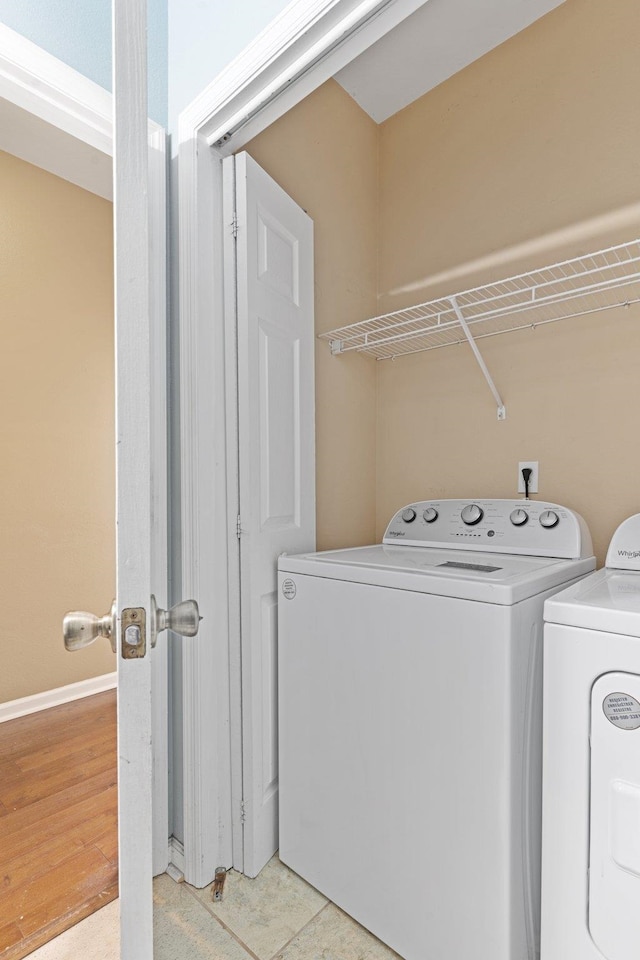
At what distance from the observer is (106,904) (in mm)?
1338

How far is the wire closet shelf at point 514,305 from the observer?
59.4 inches

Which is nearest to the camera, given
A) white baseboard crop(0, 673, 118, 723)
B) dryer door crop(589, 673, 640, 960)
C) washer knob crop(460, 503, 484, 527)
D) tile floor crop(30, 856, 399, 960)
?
dryer door crop(589, 673, 640, 960)

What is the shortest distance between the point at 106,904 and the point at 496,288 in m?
2.22

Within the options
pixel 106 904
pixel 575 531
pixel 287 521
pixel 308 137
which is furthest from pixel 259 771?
pixel 308 137

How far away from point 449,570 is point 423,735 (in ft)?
1.23

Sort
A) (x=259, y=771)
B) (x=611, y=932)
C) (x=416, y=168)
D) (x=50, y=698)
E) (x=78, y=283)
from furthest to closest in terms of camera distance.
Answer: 1. (x=78, y=283)
2. (x=50, y=698)
3. (x=416, y=168)
4. (x=259, y=771)
5. (x=611, y=932)

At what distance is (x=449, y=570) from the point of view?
3.97ft

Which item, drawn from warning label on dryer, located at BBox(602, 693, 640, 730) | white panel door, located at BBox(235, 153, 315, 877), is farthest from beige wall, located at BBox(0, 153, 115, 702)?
warning label on dryer, located at BBox(602, 693, 640, 730)

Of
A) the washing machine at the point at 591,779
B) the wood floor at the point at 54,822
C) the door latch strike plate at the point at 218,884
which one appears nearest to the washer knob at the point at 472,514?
the washing machine at the point at 591,779

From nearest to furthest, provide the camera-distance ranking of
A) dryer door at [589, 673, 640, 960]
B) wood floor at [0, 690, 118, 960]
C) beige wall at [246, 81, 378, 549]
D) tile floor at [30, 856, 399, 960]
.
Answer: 1. dryer door at [589, 673, 640, 960]
2. tile floor at [30, 856, 399, 960]
3. wood floor at [0, 690, 118, 960]
4. beige wall at [246, 81, 378, 549]

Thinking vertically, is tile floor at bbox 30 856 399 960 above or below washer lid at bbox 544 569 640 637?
below

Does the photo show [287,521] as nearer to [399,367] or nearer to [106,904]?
[399,367]

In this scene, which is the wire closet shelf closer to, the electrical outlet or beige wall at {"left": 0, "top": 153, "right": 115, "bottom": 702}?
the electrical outlet

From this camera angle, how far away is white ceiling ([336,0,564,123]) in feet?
5.63
